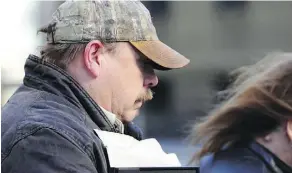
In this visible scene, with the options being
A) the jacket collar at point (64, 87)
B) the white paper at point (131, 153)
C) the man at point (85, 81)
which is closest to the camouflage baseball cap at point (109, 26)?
the man at point (85, 81)

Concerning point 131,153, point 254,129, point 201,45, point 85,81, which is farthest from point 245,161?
point 201,45

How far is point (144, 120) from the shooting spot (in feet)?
16.6

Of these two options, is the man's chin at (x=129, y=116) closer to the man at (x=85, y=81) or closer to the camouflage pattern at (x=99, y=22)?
the man at (x=85, y=81)

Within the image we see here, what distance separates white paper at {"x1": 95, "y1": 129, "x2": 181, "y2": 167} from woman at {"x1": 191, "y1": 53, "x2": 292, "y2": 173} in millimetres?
147

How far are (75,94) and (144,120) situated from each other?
348cm

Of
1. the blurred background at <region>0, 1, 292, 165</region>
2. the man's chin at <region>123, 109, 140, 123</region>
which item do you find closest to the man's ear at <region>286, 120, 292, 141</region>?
the man's chin at <region>123, 109, 140, 123</region>

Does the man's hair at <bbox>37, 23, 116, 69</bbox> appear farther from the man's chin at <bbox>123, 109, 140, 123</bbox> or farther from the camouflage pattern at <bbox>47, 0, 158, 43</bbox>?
the man's chin at <bbox>123, 109, 140, 123</bbox>

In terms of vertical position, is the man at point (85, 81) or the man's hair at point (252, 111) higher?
the man at point (85, 81)

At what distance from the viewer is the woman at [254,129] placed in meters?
1.63

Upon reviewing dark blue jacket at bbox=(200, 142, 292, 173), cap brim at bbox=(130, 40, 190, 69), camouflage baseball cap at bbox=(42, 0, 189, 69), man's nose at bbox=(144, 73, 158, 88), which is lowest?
dark blue jacket at bbox=(200, 142, 292, 173)

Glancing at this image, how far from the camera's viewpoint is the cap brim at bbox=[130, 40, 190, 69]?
67.9 inches

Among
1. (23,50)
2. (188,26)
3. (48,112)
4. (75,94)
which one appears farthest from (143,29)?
(188,26)

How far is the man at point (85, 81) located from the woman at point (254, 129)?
0.21 meters

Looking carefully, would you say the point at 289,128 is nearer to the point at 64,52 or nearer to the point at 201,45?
the point at 64,52
